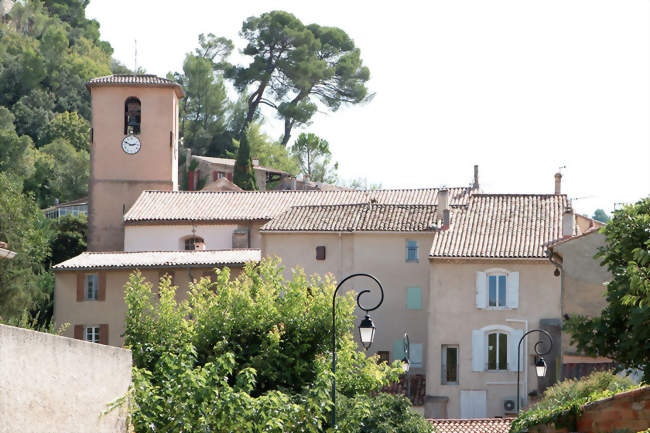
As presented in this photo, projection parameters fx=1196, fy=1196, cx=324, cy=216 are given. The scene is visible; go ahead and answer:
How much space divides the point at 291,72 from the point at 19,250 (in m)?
42.1

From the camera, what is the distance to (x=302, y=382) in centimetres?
2270

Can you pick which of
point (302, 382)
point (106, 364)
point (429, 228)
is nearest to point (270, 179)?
point (429, 228)

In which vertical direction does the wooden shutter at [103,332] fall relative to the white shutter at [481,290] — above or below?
below

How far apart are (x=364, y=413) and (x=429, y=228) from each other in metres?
23.5

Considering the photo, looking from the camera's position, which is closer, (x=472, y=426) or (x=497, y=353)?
(x=472, y=426)

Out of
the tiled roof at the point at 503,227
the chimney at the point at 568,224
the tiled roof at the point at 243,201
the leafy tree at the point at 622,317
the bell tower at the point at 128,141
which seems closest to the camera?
the leafy tree at the point at 622,317

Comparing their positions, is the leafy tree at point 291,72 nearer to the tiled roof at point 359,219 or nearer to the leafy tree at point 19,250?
the leafy tree at point 19,250

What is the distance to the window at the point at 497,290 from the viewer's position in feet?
137

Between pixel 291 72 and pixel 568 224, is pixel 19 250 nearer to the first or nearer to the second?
pixel 568 224

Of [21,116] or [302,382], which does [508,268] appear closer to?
[302,382]

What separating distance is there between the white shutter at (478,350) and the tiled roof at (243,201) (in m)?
12.7

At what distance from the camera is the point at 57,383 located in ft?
48.6

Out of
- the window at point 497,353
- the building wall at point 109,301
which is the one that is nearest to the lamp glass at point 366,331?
the window at point 497,353

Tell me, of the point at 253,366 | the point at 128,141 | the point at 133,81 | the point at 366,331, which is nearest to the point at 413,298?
the point at 128,141
